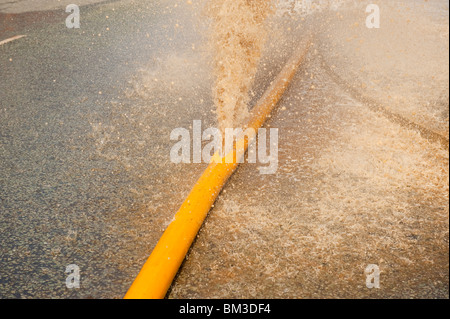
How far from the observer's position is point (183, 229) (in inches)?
92.7

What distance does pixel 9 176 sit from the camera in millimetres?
3072

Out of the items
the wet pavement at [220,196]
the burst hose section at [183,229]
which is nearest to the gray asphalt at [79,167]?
the wet pavement at [220,196]

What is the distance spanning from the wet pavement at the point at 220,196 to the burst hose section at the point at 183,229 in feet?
0.23

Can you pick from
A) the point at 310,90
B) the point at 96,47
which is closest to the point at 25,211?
the point at 310,90

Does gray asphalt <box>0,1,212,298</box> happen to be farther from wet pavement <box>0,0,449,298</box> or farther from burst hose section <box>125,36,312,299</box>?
burst hose section <box>125,36,312,299</box>

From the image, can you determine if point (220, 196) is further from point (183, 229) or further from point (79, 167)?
point (79, 167)

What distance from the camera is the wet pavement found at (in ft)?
7.11

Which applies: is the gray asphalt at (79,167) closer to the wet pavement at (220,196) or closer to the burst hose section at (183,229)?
the wet pavement at (220,196)

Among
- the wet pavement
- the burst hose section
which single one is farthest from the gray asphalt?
the burst hose section

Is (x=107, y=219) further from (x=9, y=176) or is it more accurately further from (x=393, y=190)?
(x=393, y=190)

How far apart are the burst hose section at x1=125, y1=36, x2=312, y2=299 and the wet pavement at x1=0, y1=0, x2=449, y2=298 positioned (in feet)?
0.23

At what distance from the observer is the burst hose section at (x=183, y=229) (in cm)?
198

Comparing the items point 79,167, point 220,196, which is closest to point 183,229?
point 220,196

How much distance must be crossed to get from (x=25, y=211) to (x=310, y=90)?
335 centimetres
